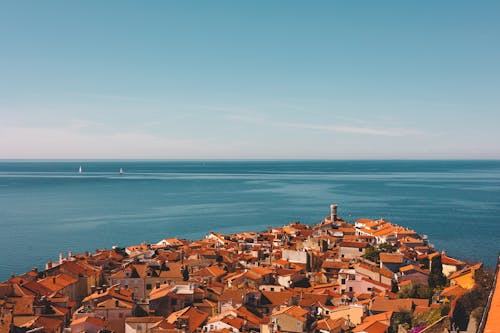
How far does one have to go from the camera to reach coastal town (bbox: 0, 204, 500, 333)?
26656mm

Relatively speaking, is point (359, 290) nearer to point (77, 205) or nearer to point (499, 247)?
point (499, 247)

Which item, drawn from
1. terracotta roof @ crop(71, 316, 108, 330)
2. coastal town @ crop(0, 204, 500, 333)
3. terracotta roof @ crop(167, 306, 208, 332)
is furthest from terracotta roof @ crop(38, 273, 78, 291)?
terracotta roof @ crop(167, 306, 208, 332)

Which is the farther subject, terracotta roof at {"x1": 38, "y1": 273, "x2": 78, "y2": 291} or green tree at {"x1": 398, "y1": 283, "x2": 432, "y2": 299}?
terracotta roof at {"x1": 38, "y1": 273, "x2": 78, "y2": 291}

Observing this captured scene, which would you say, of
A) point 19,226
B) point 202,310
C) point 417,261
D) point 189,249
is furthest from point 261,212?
point 202,310

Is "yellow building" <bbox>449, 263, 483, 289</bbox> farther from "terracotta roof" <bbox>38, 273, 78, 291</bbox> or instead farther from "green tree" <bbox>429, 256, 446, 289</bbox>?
"terracotta roof" <bbox>38, 273, 78, 291</bbox>

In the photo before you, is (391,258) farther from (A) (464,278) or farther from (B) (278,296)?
(B) (278,296)

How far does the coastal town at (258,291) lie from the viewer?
26.7 meters

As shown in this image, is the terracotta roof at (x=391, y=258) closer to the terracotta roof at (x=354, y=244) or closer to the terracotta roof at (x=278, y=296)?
the terracotta roof at (x=354, y=244)

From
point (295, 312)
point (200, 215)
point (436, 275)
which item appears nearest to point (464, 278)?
point (436, 275)

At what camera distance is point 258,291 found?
1326 inches

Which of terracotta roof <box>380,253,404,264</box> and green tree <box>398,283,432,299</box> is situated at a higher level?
terracotta roof <box>380,253,404,264</box>

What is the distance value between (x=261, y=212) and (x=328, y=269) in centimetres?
7038

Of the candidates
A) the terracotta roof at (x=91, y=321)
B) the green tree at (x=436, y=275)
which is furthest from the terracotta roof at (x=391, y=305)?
the terracotta roof at (x=91, y=321)

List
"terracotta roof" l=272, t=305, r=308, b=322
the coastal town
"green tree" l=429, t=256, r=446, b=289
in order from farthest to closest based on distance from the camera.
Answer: "green tree" l=429, t=256, r=446, b=289
"terracotta roof" l=272, t=305, r=308, b=322
the coastal town
